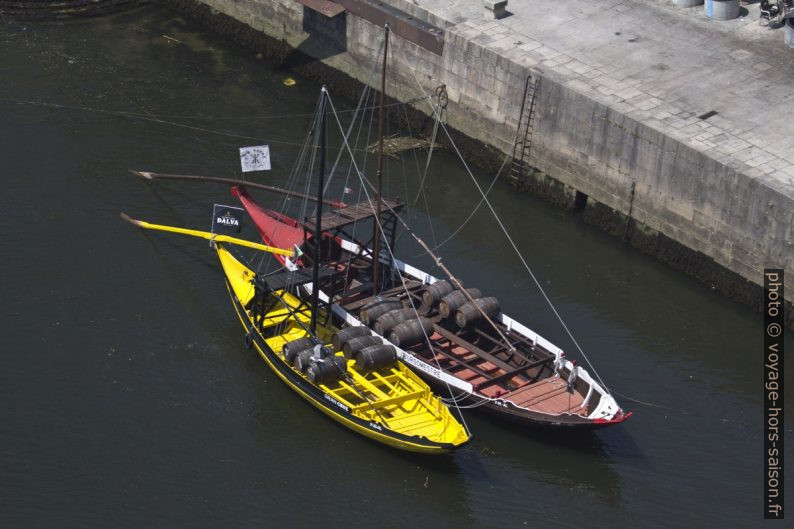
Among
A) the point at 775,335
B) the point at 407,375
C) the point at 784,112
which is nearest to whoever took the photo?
the point at 407,375

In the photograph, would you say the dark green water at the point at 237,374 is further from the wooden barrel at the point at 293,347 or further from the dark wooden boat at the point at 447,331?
the wooden barrel at the point at 293,347

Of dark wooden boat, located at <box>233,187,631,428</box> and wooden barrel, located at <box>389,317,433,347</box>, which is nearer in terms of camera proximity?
dark wooden boat, located at <box>233,187,631,428</box>

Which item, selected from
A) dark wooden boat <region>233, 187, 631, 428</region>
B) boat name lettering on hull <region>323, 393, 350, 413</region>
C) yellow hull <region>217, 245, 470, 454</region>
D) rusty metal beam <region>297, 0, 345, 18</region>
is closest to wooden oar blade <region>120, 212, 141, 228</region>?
dark wooden boat <region>233, 187, 631, 428</region>

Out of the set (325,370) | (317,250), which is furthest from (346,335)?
(317,250)

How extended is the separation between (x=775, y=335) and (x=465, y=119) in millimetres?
16441

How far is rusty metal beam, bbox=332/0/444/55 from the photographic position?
57.4 meters

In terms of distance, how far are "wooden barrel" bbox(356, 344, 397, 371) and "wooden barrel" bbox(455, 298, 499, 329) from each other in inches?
101

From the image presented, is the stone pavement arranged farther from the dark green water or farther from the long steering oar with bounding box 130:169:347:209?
the long steering oar with bounding box 130:169:347:209

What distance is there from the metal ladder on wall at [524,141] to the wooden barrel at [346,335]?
13968 mm

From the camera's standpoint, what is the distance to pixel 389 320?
43.8m

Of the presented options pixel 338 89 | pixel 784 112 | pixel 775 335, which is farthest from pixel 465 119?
pixel 775 335

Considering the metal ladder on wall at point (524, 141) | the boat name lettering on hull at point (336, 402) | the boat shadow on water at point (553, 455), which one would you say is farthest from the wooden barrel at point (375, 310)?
the metal ladder on wall at point (524, 141)

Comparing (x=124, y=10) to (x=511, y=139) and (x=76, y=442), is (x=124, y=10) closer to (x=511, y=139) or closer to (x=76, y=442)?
(x=511, y=139)

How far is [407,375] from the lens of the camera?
141 ft
